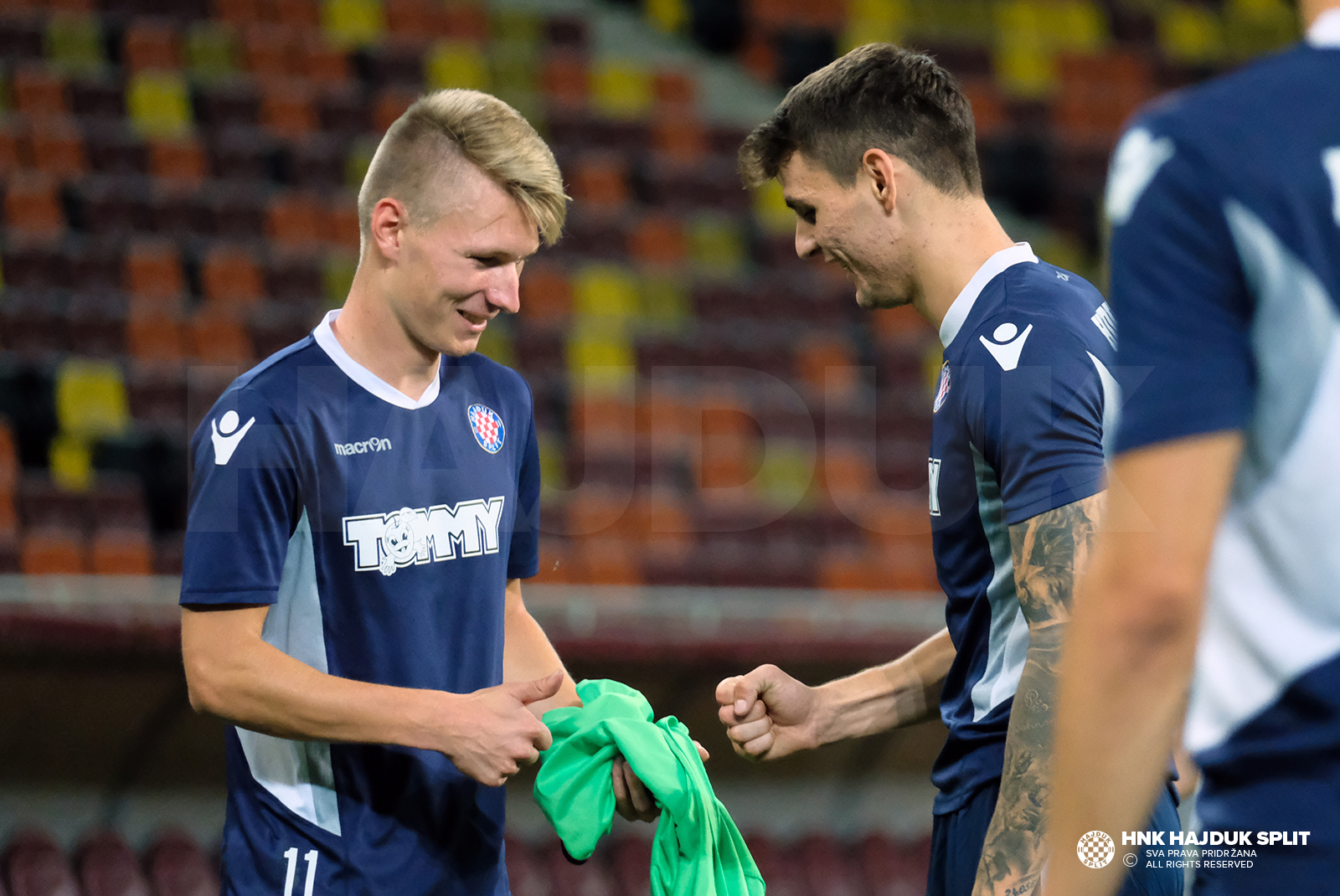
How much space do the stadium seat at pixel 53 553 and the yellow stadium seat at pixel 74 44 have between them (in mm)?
4474

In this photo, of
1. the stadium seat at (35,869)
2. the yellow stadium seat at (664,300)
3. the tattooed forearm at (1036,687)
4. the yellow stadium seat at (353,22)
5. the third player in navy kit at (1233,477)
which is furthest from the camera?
the yellow stadium seat at (353,22)

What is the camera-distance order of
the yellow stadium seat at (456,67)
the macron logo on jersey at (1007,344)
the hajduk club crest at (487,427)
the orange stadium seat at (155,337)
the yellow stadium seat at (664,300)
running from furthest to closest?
the yellow stadium seat at (456,67)
the yellow stadium seat at (664,300)
the orange stadium seat at (155,337)
the hajduk club crest at (487,427)
the macron logo on jersey at (1007,344)

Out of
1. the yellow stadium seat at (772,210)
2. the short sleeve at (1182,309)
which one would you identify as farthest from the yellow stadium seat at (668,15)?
the short sleeve at (1182,309)

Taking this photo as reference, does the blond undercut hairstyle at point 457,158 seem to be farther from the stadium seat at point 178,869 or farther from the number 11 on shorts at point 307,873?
the stadium seat at point 178,869

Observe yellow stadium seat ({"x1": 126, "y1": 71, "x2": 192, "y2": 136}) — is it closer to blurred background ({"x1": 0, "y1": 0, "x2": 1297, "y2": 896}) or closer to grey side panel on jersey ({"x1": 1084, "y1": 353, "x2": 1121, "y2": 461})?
blurred background ({"x1": 0, "y1": 0, "x2": 1297, "y2": 896})

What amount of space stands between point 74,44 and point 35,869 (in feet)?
22.1

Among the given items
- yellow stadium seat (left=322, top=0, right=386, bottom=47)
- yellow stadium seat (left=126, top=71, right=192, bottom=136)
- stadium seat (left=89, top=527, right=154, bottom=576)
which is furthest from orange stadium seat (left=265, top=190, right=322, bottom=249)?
stadium seat (left=89, top=527, right=154, bottom=576)

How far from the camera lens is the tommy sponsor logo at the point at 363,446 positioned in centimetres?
227

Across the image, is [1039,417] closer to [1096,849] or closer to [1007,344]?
[1007,344]

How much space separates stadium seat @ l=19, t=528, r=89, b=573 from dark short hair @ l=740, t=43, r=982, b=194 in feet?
15.7

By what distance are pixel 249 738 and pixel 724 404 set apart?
244 inches

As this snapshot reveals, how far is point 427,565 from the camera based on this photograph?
2297 mm

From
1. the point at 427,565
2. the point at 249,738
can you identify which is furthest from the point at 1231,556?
the point at 249,738

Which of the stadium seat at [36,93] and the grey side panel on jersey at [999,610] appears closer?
the grey side panel on jersey at [999,610]
